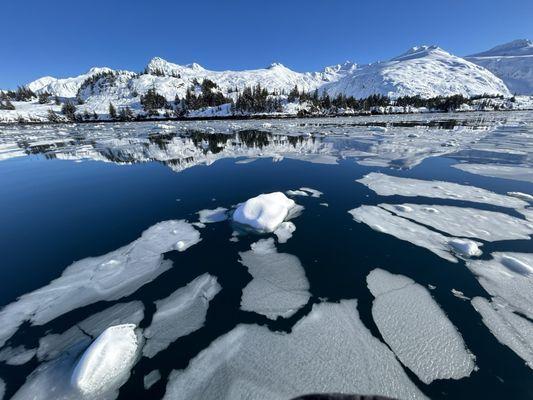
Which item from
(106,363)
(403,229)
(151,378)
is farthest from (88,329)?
(403,229)

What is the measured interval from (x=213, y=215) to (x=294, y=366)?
4.67 metres

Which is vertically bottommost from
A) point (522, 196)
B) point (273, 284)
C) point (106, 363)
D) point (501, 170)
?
point (501, 170)

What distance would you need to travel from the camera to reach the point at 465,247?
4.65 meters

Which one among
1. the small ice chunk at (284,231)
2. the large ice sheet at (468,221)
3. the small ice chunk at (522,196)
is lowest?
the small ice chunk at (522,196)

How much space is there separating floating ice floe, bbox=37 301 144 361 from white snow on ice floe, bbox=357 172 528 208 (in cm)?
732

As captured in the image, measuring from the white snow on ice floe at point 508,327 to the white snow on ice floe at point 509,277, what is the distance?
188mm

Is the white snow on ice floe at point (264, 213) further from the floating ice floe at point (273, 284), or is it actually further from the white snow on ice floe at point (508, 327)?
the white snow on ice floe at point (508, 327)

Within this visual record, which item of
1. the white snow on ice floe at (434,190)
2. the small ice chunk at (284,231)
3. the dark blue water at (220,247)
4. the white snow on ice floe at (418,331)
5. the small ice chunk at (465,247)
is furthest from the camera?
the white snow on ice floe at (434,190)

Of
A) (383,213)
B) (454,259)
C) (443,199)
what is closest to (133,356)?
(454,259)

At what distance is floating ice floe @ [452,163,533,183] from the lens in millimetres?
9355

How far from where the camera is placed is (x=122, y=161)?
1424cm

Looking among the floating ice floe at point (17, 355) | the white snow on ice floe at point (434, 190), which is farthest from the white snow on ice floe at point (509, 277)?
the floating ice floe at point (17, 355)

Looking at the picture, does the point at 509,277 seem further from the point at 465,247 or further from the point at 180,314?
the point at 180,314

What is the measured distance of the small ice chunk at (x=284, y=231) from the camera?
5398mm
